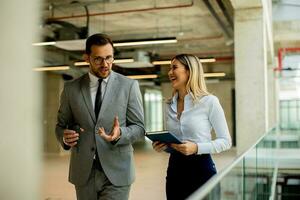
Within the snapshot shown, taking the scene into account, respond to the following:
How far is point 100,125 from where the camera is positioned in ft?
6.80

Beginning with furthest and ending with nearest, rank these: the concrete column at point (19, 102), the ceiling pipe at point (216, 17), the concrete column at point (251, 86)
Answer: the ceiling pipe at point (216, 17) < the concrete column at point (251, 86) < the concrete column at point (19, 102)

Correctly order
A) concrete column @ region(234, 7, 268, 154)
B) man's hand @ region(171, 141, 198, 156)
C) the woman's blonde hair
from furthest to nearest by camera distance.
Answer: concrete column @ region(234, 7, 268, 154)
the woman's blonde hair
man's hand @ region(171, 141, 198, 156)

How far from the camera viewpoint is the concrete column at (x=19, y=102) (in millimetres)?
698

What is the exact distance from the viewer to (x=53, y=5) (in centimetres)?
918

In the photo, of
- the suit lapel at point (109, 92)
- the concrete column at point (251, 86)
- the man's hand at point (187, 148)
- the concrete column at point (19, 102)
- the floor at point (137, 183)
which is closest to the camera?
the concrete column at point (19, 102)

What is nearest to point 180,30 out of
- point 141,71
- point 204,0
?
point 204,0

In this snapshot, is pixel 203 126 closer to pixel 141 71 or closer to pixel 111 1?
pixel 111 1

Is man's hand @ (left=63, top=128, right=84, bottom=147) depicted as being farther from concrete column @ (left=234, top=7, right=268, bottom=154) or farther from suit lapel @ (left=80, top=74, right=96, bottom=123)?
concrete column @ (left=234, top=7, right=268, bottom=154)

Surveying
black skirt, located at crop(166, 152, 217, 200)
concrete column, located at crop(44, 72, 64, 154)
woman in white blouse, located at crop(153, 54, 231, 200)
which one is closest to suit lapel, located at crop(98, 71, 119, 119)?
woman in white blouse, located at crop(153, 54, 231, 200)

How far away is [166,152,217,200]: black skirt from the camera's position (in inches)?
88.7

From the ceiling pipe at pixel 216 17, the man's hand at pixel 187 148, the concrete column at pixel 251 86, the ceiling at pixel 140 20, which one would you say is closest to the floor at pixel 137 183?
the concrete column at pixel 251 86

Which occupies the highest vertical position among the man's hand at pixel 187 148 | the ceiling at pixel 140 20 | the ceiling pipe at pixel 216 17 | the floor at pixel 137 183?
the ceiling at pixel 140 20

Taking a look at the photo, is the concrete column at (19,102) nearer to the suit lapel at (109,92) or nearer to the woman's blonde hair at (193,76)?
the suit lapel at (109,92)

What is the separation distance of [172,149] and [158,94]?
24128mm
